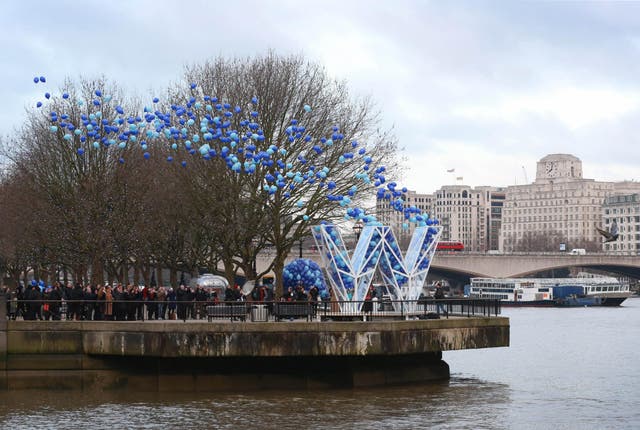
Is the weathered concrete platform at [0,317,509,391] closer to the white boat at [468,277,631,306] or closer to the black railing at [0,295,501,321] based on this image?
the black railing at [0,295,501,321]

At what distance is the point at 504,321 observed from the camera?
134 feet

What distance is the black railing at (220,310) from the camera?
38.5 m

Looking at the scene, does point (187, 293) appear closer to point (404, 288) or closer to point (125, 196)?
point (404, 288)

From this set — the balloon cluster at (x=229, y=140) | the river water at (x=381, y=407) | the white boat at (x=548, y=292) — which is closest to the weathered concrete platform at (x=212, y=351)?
the river water at (x=381, y=407)

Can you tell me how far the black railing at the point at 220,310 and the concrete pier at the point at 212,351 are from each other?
4.25ft

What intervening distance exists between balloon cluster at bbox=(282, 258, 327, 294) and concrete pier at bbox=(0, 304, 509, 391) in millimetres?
24841

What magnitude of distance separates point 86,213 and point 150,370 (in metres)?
22.5

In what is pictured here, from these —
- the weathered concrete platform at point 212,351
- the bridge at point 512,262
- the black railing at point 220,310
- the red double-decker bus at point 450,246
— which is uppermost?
the red double-decker bus at point 450,246

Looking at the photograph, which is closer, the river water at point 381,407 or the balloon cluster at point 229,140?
the river water at point 381,407

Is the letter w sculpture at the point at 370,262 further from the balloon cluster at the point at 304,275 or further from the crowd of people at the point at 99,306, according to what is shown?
the balloon cluster at the point at 304,275

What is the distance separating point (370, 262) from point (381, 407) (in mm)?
10625

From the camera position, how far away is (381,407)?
35.1 metres

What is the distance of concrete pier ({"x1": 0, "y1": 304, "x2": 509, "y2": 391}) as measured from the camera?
36.6 metres

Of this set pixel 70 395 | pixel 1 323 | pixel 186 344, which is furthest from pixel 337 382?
pixel 1 323
